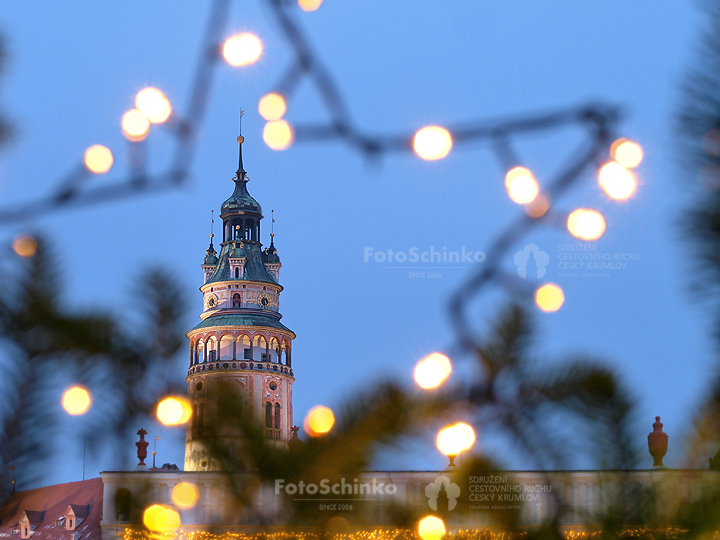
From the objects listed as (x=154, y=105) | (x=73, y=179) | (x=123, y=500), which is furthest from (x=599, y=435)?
(x=154, y=105)

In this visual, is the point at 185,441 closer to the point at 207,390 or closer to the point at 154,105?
the point at 207,390

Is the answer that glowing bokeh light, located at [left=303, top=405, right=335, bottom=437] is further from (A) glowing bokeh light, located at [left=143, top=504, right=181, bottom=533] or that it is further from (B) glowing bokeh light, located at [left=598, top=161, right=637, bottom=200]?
(B) glowing bokeh light, located at [left=598, top=161, right=637, bottom=200]

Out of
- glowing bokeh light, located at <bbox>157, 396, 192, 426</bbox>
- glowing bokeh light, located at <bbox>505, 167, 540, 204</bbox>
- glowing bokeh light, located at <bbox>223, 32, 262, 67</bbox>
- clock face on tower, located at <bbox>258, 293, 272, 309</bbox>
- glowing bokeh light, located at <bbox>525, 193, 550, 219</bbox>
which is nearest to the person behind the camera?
Answer: glowing bokeh light, located at <bbox>157, 396, 192, 426</bbox>

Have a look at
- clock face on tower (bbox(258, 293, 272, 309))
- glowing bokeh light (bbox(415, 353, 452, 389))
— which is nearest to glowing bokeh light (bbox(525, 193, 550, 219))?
glowing bokeh light (bbox(415, 353, 452, 389))

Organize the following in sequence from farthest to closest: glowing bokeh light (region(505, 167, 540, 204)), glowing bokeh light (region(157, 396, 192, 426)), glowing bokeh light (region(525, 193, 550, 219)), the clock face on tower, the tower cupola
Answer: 1. the clock face on tower
2. the tower cupola
3. glowing bokeh light (region(505, 167, 540, 204))
4. glowing bokeh light (region(525, 193, 550, 219))
5. glowing bokeh light (region(157, 396, 192, 426))

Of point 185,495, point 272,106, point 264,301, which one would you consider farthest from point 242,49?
point 264,301

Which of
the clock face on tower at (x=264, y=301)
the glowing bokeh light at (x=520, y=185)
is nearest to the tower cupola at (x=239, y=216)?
the clock face on tower at (x=264, y=301)

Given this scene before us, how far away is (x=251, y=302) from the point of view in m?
32.2

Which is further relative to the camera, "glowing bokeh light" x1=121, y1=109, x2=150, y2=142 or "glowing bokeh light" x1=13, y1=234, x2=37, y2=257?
"glowing bokeh light" x1=121, y1=109, x2=150, y2=142

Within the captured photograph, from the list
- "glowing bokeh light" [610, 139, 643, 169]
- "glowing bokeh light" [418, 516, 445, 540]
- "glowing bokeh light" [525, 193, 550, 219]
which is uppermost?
"glowing bokeh light" [610, 139, 643, 169]

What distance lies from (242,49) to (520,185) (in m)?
0.47

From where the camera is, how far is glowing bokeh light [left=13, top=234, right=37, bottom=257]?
781mm

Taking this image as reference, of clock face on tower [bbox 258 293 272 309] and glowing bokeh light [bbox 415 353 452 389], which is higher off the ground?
clock face on tower [bbox 258 293 272 309]

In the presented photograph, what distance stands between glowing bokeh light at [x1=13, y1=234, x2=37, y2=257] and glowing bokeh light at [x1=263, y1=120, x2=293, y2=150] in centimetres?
40
